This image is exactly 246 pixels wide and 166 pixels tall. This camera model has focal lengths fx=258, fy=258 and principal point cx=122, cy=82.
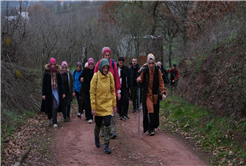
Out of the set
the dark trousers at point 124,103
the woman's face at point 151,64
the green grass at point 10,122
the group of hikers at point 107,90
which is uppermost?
the woman's face at point 151,64

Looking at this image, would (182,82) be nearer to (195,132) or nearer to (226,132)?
(195,132)

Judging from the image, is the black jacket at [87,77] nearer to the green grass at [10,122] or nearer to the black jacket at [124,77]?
the black jacket at [124,77]

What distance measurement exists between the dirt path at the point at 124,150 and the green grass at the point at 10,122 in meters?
1.38

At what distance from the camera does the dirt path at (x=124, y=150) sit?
5.77 metres

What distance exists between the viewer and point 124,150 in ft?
21.4

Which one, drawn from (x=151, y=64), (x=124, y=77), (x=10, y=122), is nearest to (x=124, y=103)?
(x=124, y=77)

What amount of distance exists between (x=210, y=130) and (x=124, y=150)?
2.63 meters

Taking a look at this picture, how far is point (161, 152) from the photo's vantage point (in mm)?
6336

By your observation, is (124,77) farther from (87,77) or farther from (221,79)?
(221,79)

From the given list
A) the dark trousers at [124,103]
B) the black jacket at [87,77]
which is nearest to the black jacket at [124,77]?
the dark trousers at [124,103]

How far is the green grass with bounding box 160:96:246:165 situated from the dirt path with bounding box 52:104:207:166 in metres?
0.51

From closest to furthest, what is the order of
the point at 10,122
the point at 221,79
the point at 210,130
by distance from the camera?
1. the point at 210,130
2. the point at 221,79
3. the point at 10,122

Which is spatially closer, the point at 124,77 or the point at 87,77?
the point at 87,77

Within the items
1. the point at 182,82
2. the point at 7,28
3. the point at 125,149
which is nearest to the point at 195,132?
the point at 125,149
